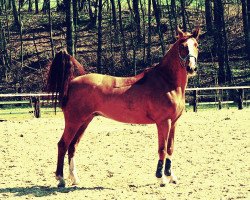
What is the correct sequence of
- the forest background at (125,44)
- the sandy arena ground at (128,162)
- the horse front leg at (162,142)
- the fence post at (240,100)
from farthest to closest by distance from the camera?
the forest background at (125,44) → the fence post at (240,100) → the horse front leg at (162,142) → the sandy arena ground at (128,162)

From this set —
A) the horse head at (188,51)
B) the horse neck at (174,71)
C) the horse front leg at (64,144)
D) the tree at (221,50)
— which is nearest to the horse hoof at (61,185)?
the horse front leg at (64,144)

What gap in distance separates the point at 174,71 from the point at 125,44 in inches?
1231

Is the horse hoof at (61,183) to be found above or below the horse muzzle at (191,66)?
below

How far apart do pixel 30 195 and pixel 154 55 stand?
32802 millimetres

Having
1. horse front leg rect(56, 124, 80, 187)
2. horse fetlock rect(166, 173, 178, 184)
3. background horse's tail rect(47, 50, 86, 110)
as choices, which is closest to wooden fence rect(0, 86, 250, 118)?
background horse's tail rect(47, 50, 86, 110)

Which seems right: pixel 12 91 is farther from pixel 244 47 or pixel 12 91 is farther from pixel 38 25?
pixel 244 47

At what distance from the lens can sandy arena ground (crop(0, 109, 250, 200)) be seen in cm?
718

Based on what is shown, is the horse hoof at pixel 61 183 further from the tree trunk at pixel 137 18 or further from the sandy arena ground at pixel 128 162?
the tree trunk at pixel 137 18

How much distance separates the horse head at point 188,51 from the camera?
7.36 meters

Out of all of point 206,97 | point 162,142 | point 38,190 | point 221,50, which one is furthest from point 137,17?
point 38,190

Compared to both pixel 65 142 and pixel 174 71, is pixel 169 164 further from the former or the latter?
pixel 65 142

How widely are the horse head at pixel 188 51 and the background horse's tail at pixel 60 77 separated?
5.58 feet

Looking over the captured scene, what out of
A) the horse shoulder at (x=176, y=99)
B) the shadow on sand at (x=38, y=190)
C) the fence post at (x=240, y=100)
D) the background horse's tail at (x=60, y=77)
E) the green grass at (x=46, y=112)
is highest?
the background horse's tail at (x=60, y=77)

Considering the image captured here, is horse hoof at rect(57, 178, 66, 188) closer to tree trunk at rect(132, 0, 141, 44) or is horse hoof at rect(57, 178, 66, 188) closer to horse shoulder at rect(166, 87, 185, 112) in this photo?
horse shoulder at rect(166, 87, 185, 112)
